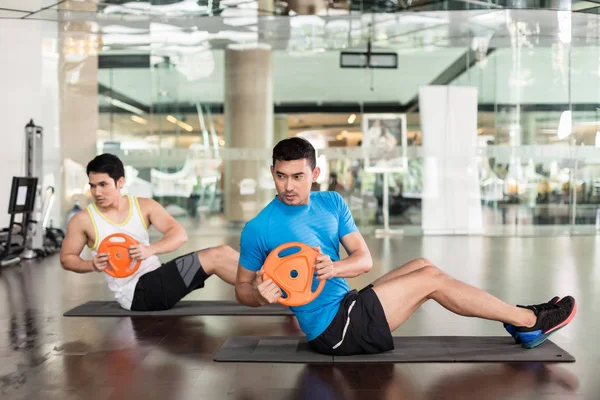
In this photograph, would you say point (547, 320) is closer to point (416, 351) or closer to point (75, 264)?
point (416, 351)

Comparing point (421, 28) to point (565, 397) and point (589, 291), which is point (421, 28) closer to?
point (589, 291)

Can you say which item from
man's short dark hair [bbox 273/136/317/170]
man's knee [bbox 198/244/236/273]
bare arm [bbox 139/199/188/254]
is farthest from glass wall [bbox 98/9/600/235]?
man's short dark hair [bbox 273/136/317/170]

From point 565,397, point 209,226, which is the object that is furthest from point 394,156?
point 565,397

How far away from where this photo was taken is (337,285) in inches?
134

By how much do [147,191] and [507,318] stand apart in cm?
1039

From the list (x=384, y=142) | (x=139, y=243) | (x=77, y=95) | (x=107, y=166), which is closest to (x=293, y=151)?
(x=139, y=243)

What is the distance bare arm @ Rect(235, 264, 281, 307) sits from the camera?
3.00m

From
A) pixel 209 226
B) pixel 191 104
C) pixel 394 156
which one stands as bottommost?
pixel 209 226

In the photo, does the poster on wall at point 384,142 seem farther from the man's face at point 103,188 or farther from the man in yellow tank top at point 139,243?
the man's face at point 103,188

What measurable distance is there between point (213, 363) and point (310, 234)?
35.2 inches

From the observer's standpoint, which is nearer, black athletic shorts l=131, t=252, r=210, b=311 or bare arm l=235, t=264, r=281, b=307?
bare arm l=235, t=264, r=281, b=307

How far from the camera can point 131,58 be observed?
13.1m

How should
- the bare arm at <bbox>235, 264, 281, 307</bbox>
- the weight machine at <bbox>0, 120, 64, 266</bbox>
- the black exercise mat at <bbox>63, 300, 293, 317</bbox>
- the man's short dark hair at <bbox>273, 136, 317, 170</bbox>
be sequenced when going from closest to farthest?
the bare arm at <bbox>235, 264, 281, 307</bbox> < the man's short dark hair at <bbox>273, 136, 317, 170</bbox> < the black exercise mat at <bbox>63, 300, 293, 317</bbox> < the weight machine at <bbox>0, 120, 64, 266</bbox>

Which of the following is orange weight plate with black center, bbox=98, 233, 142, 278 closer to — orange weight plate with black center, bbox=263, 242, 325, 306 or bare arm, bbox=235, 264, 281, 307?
bare arm, bbox=235, 264, 281, 307
